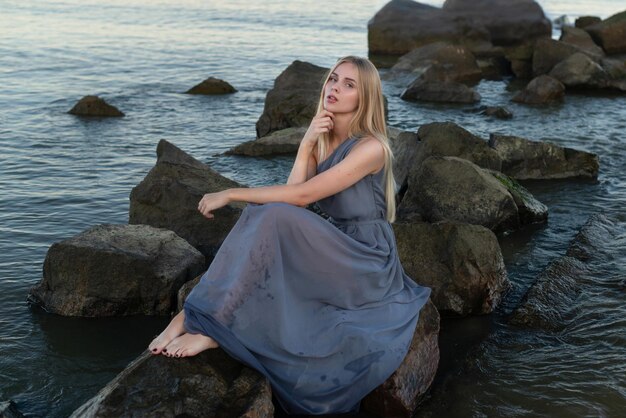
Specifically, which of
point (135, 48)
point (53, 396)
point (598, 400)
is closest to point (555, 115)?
point (598, 400)

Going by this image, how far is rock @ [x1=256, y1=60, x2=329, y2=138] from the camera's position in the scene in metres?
15.2

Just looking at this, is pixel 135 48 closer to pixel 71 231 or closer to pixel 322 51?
pixel 322 51

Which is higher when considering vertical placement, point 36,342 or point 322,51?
point 36,342

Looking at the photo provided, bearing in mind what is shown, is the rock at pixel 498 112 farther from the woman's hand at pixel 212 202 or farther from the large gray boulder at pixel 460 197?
the woman's hand at pixel 212 202

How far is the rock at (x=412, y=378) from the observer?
214 inches

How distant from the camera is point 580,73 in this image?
19.9 meters

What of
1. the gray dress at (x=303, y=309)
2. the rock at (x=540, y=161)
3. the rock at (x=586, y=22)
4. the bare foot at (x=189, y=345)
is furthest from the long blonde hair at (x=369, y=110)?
the rock at (x=586, y=22)

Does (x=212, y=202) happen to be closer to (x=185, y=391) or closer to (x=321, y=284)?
(x=321, y=284)

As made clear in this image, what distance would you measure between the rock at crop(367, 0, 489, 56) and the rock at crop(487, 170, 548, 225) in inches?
712

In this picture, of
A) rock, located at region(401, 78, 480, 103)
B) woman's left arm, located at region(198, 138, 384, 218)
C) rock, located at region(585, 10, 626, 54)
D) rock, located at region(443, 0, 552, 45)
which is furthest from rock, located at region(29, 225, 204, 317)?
rock, located at region(443, 0, 552, 45)

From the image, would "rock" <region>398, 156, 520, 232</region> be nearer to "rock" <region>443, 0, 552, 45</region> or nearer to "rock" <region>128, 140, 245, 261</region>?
"rock" <region>128, 140, 245, 261</region>

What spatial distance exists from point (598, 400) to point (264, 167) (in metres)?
8.08

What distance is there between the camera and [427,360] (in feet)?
19.3

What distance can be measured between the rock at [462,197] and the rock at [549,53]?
1355cm
